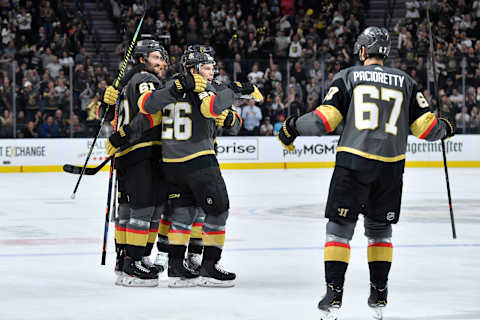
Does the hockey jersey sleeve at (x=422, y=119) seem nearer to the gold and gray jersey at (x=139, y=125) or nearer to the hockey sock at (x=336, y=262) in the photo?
the hockey sock at (x=336, y=262)

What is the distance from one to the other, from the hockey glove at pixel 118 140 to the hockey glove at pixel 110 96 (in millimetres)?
207

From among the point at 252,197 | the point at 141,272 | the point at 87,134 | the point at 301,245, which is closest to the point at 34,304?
the point at 141,272

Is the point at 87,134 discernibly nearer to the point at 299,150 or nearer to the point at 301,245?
the point at 299,150

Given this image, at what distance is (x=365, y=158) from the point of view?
456cm

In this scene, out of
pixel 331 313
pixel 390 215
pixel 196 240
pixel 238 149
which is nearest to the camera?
pixel 331 313

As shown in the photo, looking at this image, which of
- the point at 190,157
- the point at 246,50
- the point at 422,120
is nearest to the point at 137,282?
the point at 190,157

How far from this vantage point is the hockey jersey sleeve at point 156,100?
5520 millimetres

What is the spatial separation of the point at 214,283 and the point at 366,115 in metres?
1.72

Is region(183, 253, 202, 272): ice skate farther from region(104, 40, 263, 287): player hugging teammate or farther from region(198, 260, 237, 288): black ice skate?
region(198, 260, 237, 288): black ice skate

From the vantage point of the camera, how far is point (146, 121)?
19.1ft

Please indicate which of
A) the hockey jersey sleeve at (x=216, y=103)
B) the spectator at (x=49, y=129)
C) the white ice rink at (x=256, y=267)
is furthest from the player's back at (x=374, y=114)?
the spectator at (x=49, y=129)

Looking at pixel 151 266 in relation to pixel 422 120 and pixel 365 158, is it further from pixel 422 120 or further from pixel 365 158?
pixel 422 120

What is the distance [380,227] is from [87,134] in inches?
548

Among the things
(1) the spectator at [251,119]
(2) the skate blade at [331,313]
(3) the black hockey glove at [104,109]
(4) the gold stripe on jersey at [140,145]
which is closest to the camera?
(2) the skate blade at [331,313]
